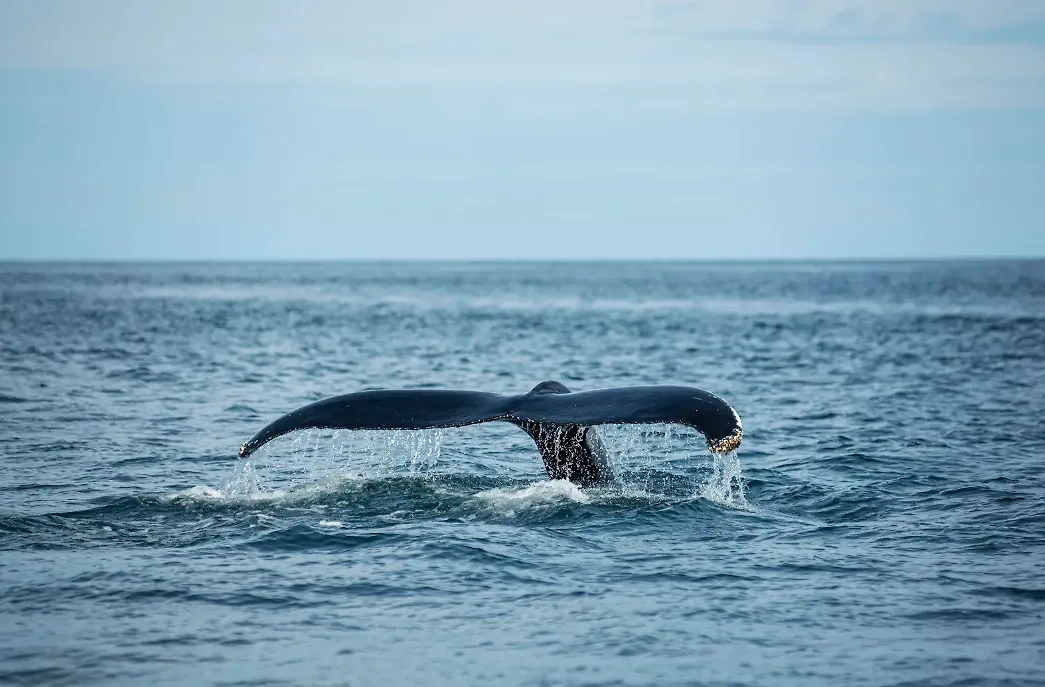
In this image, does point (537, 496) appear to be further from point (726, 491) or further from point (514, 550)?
point (726, 491)

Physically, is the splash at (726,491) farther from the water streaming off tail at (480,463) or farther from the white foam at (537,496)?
the white foam at (537,496)

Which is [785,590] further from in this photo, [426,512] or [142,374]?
[142,374]

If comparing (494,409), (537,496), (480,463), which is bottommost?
(480,463)

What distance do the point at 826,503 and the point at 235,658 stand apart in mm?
6601

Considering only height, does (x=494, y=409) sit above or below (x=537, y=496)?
above

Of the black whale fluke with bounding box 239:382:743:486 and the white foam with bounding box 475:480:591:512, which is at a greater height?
the black whale fluke with bounding box 239:382:743:486

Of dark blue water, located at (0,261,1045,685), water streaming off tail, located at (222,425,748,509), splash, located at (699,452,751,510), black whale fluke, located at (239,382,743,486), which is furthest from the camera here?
water streaming off tail, located at (222,425,748,509)

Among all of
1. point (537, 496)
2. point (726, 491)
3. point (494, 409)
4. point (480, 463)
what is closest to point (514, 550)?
point (494, 409)

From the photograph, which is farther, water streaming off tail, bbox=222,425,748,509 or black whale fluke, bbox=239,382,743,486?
water streaming off tail, bbox=222,425,748,509

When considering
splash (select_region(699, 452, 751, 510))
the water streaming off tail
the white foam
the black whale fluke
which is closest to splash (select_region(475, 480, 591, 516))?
the white foam

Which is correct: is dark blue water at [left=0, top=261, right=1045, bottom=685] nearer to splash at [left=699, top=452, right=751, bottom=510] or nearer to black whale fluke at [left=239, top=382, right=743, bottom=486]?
splash at [left=699, top=452, right=751, bottom=510]

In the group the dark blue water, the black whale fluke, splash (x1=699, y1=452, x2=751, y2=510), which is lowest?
the dark blue water

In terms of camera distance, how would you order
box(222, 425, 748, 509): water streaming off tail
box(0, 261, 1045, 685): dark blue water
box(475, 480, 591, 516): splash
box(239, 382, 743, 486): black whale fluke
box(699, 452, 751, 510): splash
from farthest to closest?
box(222, 425, 748, 509): water streaming off tail, box(699, 452, 751, 510): splash, box(475, 480, 591, 516): splash, box(239, 382, 743, 486): black whale fluke, box(0, 261, 1045, 685): dark blue water

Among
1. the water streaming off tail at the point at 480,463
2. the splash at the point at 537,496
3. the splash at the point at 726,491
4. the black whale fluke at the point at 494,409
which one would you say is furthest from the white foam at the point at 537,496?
the splash at the point at 726,491
